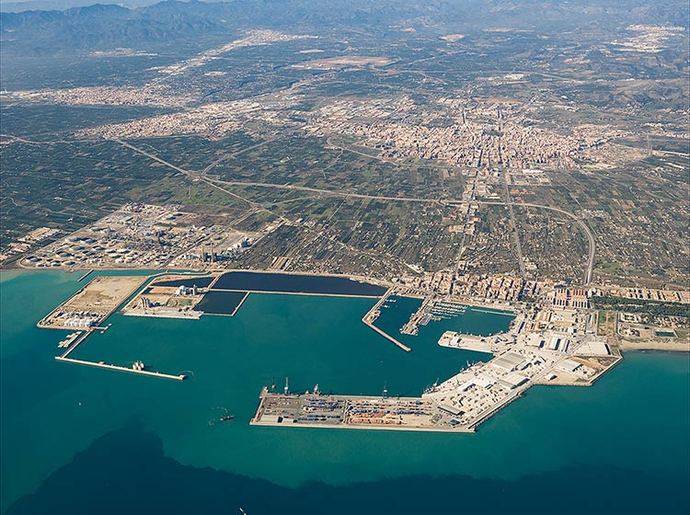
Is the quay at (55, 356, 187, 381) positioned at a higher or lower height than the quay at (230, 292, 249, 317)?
lower

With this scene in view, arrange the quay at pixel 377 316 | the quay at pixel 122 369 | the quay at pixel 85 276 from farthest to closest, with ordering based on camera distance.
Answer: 1. the quay at pixel 85 276
2. the quay at pixel 377 316
3. the quay at pixel 122 369

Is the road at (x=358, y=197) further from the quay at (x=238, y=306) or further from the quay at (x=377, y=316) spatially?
the quay at (x=377, y=316)

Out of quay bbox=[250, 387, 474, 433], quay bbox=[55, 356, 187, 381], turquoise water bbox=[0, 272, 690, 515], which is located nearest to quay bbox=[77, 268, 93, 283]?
turquoise water bbox=[0, 272, 690, 515]

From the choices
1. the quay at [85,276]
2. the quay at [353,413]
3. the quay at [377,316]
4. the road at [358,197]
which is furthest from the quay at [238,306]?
the road at [358,197]

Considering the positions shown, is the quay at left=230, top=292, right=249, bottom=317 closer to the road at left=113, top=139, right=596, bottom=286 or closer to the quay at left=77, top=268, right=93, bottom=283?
the quay at left=77, top=268, right=93, bottom=283

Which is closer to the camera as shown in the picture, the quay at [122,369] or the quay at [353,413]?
the quay at [353,413]

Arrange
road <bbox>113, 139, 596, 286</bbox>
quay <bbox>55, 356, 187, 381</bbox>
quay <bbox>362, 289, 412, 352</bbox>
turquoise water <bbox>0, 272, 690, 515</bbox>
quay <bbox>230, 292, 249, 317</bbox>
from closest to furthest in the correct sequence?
1. turquoise water <bbox>0, 272, 690, 515</bbox>
2. quay <bbox>55, 356, 187, 381</bbox>
3. quay <bbox>362, 289, 412, 352</bbox>
4. quay <bbox>230, 292, 249, 317</bbox>
5. road <bbox>113, 139, 596, 286</bbox>

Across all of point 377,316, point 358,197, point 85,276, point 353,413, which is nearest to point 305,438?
point 353,413

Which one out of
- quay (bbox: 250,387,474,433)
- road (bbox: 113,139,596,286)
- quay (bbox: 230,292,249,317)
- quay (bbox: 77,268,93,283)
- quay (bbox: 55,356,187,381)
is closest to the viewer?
quay (bbox: 250,387,474,433)

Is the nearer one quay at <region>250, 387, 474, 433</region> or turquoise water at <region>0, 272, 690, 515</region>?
turquoise water at <region>0, 272, 690, 515</region>

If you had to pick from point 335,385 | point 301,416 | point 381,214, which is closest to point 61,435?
point 301,416
